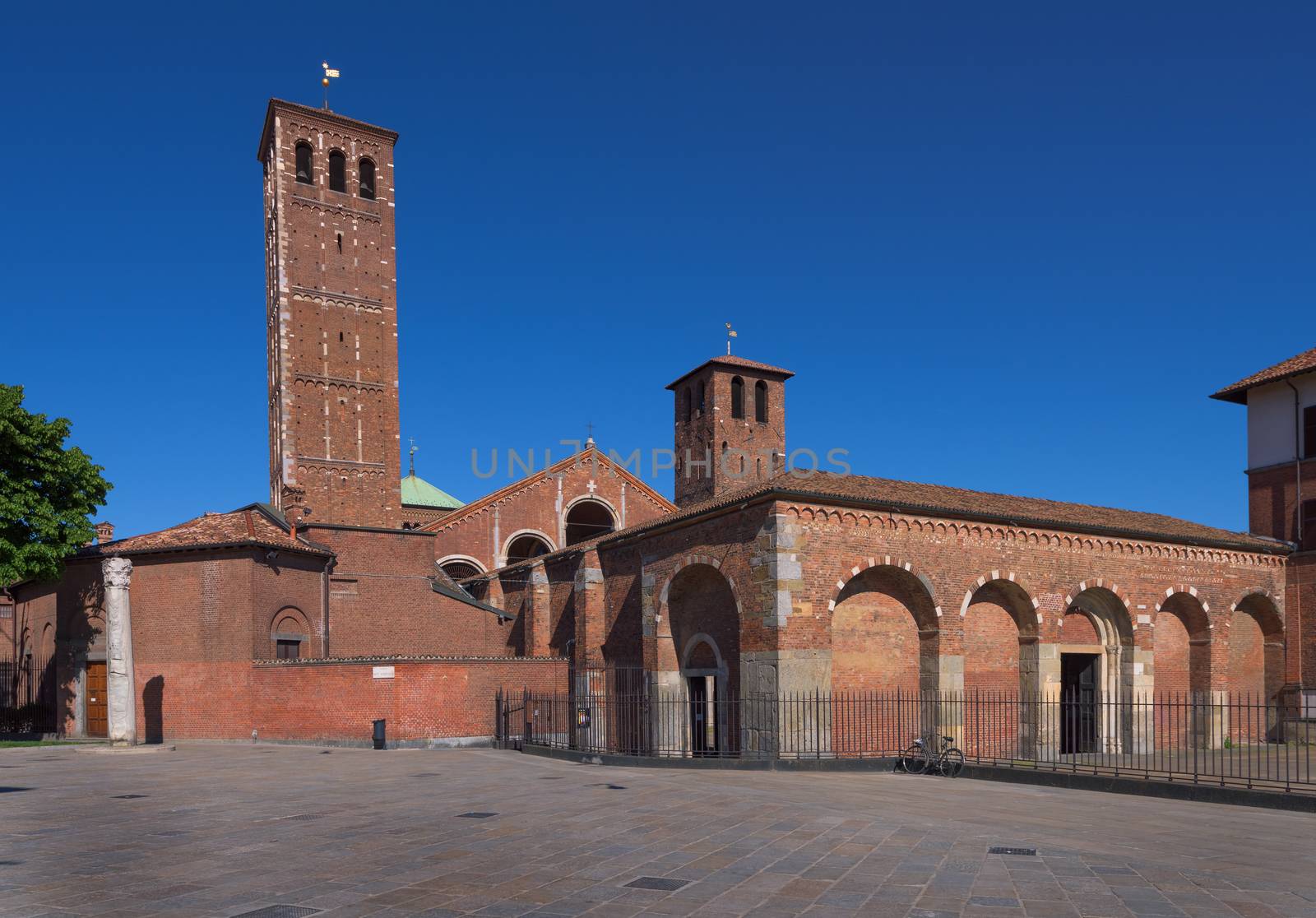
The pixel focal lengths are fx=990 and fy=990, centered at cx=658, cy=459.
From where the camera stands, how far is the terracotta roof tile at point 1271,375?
83.9 feet

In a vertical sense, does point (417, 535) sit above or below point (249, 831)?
above

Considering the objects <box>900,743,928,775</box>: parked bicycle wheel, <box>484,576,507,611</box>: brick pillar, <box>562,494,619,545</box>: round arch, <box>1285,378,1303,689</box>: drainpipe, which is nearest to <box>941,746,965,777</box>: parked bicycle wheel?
<box>900,743,928,775</box>: parked bicycle wheel

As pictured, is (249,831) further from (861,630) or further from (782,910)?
(861,630)

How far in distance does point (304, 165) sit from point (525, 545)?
50.3 ft

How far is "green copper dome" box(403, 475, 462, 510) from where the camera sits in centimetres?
4838

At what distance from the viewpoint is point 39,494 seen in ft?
78.4

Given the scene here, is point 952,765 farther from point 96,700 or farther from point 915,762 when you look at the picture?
point 96,700

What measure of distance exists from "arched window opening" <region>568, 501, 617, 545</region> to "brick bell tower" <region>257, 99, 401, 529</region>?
8136 millimetres

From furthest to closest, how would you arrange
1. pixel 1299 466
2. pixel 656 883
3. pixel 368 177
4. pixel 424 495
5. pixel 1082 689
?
pixel 424 495
pixel 368 177
pixel 1299 466
pixel 1082 689
pixel 656 883

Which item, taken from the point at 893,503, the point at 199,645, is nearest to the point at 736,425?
the point at 893,503

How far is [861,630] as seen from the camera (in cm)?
1991

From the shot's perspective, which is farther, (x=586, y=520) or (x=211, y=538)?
(x=586, y=520)

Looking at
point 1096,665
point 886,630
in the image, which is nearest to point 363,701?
point 886,630

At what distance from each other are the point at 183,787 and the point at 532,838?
7.44m
